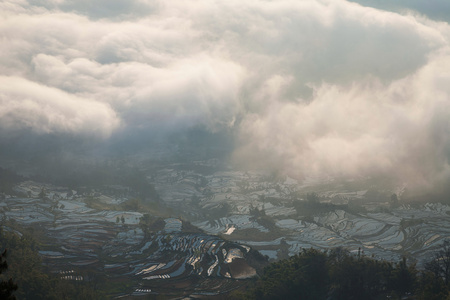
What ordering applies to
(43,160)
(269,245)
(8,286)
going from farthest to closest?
(43,160) < (269,245) < (8,286)

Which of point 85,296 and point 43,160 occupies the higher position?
point 43,160

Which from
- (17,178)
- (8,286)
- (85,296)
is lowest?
(85,296)

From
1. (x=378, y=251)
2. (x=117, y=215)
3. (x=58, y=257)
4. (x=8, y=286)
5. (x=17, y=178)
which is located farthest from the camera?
(x=17, y=178)

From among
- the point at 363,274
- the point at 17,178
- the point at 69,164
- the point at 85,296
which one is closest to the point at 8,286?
the point at 85,296

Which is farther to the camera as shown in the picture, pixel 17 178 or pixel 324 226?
pixel 17 178

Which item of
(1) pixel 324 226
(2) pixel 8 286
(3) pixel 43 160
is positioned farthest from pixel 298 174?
(2) pixel 8 286

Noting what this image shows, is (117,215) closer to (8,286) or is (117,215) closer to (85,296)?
(85,296)

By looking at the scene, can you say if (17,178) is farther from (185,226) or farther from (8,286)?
(8,286)
